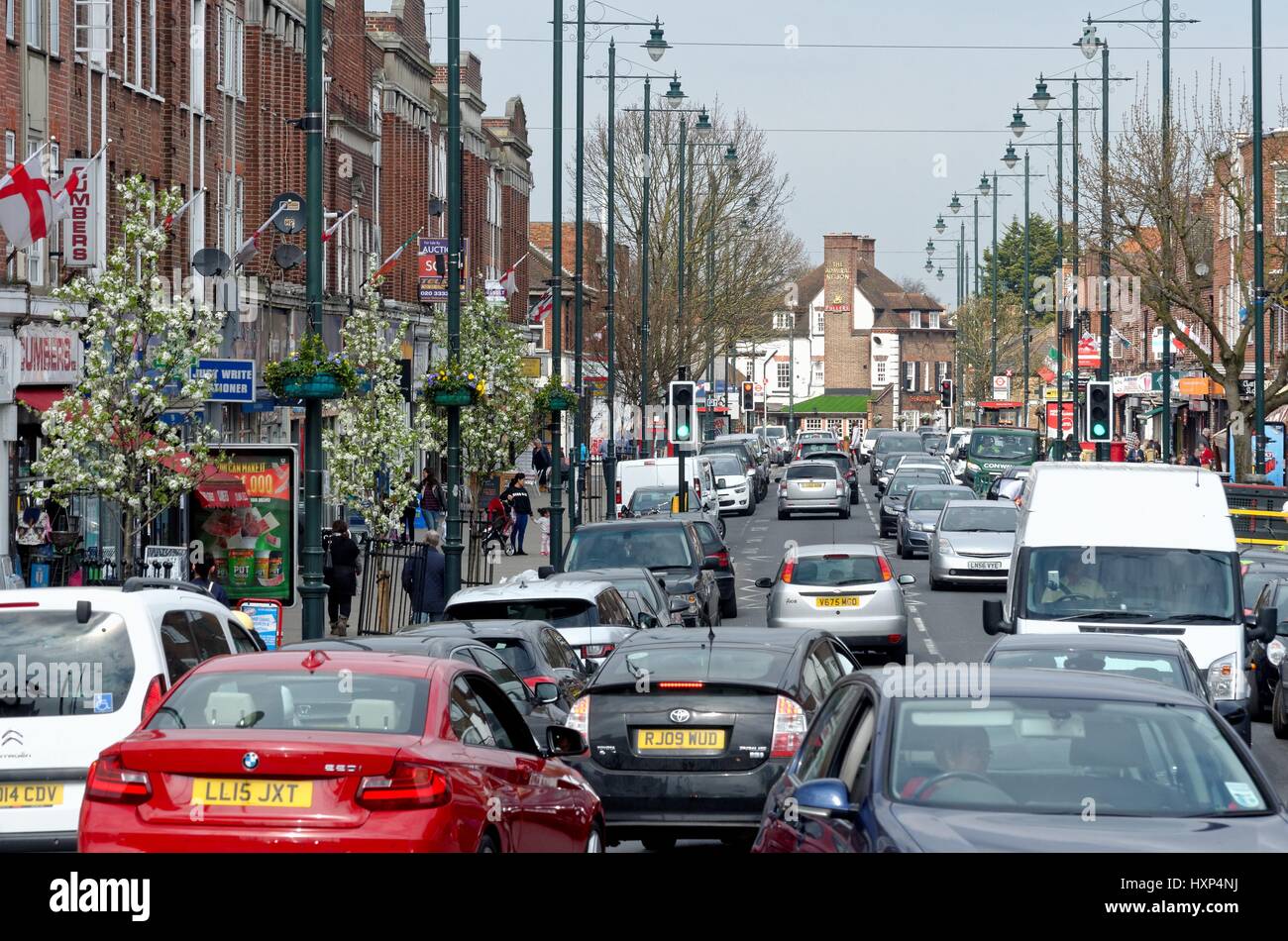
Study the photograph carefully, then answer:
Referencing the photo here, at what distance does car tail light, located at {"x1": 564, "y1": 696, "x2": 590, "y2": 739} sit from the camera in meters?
12.6

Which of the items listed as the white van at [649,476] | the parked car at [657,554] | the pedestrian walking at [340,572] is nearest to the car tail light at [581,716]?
the parked car at [657,554]

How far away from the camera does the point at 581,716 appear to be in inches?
499

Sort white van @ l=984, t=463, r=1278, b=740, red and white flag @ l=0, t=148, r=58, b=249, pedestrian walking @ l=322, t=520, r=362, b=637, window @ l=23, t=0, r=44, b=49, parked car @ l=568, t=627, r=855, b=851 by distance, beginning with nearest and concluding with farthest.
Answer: parked car @ l=568, t=627, r=855, b=851, white van @ l=984, t=463, r=1278, b=740, red and white flag @ l=0, t=148, r=58, b=249, pedestrian walking @ l=322, t=520, r=362, b=637, window @ l=23, t=0, r=44, b=49

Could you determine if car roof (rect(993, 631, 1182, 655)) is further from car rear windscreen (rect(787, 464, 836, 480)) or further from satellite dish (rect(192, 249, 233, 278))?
car rear windscreen (rect(787, 464, 836, 480))

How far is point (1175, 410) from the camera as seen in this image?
267 ft

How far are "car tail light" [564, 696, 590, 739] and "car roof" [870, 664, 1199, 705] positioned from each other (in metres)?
4.69

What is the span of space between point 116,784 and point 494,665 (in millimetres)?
5404

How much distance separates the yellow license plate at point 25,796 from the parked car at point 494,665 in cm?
224

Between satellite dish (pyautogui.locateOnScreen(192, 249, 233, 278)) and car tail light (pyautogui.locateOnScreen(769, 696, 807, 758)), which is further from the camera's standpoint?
satellite dish (pyautogui.locateOnScreen(192, 249, 233, 278))

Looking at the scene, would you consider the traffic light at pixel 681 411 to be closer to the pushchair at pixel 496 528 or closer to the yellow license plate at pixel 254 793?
the pushchair at pixel 496 528

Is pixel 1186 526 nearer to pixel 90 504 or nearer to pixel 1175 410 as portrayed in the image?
pixel 90 504

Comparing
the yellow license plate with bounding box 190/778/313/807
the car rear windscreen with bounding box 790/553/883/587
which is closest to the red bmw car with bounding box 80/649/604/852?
the yellow license plate with bounding box 190/778/313/807

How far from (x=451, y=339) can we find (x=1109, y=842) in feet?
66.1
